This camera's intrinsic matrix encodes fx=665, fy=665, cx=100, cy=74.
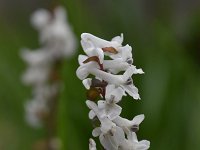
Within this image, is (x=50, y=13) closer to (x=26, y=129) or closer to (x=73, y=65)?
(x=73, y=65)

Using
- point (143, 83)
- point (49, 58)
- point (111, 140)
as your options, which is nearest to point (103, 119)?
point (111, 140)

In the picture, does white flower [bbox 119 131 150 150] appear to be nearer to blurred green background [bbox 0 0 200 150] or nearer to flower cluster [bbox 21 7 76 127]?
blurred green background [bbox 0 0 200 150]

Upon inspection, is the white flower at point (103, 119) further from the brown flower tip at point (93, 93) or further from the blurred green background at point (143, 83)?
the blurred green background at point (143, 83)

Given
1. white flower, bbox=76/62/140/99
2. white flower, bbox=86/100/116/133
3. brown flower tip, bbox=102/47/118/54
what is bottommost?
white flower, bbox=86/100/116/133

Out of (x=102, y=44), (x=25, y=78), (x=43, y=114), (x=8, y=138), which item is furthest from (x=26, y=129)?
(x=102, y=44)

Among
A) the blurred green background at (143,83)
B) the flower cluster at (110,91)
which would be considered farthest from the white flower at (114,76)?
the blurred green background at (143,83)

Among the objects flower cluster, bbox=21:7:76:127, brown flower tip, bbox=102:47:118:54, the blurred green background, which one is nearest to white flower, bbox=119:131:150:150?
brown flower tip, bbox=102:47:118:54

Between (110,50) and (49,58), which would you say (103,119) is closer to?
(110,50)
